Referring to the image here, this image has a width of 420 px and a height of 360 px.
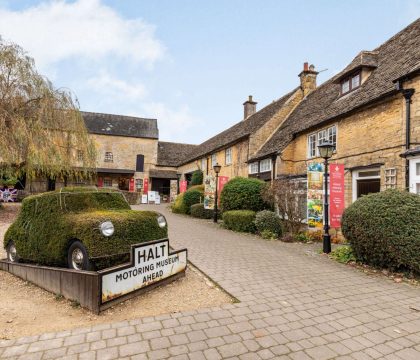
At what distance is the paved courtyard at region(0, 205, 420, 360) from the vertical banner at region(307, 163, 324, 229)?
389 centimetres

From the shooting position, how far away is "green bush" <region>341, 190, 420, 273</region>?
5512 mm

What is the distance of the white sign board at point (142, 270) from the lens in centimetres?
390

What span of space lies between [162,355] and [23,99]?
12972mm

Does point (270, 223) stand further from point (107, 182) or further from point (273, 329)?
point (107, 182)

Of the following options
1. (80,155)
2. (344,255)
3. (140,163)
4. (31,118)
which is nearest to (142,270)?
(344,255)

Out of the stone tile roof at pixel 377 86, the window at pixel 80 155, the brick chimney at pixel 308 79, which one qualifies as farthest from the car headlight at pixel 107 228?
the brick chimney at pixel 308 79

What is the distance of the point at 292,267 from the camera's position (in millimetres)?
6309

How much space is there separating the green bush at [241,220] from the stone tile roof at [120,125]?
24926mm

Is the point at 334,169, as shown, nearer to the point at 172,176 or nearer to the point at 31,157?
the point at 31,157

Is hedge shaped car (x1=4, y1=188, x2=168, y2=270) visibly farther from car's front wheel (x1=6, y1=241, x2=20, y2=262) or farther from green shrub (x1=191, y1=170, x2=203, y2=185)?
green shrub (x1=191, y1=170, x2=203, y2=185)

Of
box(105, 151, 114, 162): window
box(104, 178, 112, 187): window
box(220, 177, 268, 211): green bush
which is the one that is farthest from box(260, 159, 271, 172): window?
box(104, 178, 112, 187): window

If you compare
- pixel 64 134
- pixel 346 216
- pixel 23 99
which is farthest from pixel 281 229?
pixel 23 99

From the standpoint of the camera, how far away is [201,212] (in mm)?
16812

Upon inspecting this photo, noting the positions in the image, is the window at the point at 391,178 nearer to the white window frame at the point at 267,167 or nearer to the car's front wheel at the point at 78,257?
the white window frame at the point at 267,167
